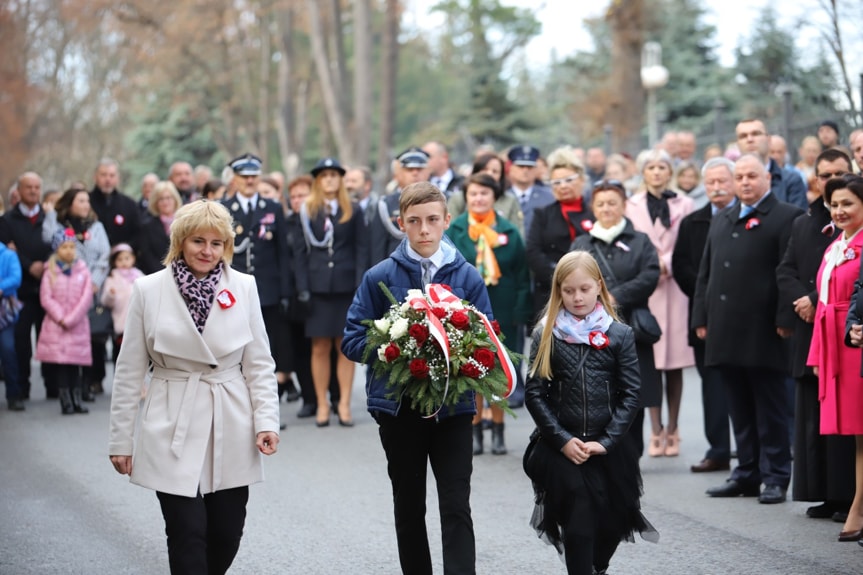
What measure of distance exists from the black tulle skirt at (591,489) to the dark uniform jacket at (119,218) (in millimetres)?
10351

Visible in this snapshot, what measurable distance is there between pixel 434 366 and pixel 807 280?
3820mm

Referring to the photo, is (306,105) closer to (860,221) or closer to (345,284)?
(345,284)

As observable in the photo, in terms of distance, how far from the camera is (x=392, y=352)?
6.40m

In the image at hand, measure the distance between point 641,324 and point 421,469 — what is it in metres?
4.13

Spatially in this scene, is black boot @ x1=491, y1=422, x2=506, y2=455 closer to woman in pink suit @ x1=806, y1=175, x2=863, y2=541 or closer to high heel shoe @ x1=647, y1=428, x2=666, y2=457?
high heel shoe @ x1=647, y1=428, x2=666, y2=457

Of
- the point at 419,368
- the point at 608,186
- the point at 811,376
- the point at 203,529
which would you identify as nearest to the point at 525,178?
the point at 608,186

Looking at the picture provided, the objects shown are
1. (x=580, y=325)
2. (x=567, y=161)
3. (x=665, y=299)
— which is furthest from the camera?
(x=567, y=161)

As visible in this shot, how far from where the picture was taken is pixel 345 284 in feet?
44.3

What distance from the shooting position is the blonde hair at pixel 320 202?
44.3 feet

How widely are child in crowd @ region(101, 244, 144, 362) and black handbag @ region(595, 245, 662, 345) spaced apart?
21.5ft

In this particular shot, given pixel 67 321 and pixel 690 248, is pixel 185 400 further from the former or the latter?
pixel 67 321

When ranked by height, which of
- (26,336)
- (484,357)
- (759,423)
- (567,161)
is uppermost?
(567,161)

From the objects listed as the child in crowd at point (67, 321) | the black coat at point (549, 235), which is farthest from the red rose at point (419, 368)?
the child in crowd at point (67, 321)

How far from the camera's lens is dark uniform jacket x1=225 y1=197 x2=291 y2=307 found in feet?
44.0
